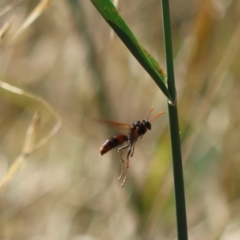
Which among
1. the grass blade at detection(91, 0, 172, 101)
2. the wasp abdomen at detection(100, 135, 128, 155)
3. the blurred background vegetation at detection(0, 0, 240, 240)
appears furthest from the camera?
the blurred background vegetation at detection(0, 0, 240, 240)

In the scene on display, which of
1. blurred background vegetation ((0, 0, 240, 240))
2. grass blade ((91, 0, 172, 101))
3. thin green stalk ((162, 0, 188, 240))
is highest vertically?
grass blade ((91, 0, 172, 101))

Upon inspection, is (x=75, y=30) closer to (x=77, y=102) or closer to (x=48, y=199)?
(x=77, y=102)

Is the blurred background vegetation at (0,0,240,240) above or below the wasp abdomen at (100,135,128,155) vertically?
below

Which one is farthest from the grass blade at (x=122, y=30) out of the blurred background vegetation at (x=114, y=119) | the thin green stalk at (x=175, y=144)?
the blurred background vegetation at (x=114, y=119)

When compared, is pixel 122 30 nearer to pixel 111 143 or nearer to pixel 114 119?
pixel 111 143

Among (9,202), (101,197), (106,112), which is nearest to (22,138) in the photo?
(9,202)

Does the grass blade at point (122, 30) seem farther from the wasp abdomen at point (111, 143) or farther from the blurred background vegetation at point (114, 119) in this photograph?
the blurred background vegetation at point (114, 119)

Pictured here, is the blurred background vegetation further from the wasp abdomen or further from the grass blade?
the grass blade

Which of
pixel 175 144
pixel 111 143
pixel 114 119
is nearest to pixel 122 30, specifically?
pixel 175 144

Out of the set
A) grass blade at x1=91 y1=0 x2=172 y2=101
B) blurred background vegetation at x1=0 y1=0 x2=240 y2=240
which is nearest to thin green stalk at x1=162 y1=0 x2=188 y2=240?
grass blade at x1=91 y1=0 x2=172 y2=101
